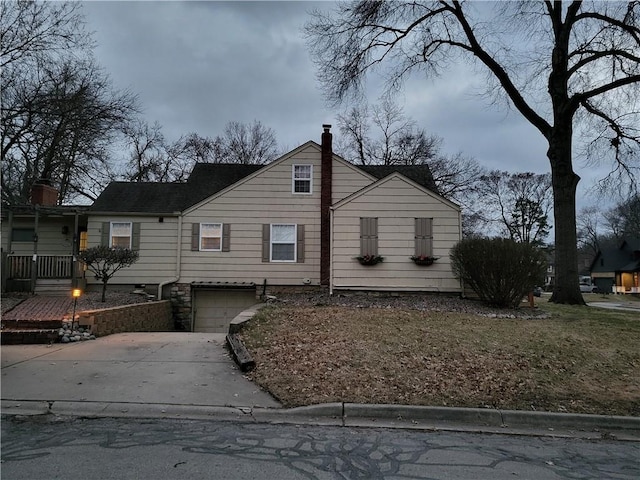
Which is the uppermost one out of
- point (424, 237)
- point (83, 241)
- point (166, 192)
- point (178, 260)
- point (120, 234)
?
point (166, 192)

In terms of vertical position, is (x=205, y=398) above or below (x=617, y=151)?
below

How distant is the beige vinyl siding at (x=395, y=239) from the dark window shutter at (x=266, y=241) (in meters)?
3.02

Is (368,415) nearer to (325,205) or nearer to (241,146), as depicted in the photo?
(325,205)

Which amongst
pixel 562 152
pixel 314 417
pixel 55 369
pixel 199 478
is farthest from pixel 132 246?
pixel 562 152

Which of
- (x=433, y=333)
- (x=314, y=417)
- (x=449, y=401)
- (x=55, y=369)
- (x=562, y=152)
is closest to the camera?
(x=314, y=417)

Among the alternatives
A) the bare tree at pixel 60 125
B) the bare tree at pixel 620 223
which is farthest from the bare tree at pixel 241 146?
the bare tree at pixel 620 223

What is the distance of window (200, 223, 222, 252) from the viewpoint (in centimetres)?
1565

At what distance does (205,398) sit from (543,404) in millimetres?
4116

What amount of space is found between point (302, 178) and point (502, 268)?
7775 mm

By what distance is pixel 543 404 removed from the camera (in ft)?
17.4

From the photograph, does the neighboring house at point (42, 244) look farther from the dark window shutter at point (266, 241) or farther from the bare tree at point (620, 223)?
the bare tree at point (620, 223)

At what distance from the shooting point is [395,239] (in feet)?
44.4

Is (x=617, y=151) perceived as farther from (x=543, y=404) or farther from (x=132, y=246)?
(x=132, y=246)

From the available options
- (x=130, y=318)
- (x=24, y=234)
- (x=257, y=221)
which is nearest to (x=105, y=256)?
(x=130, y=318)
